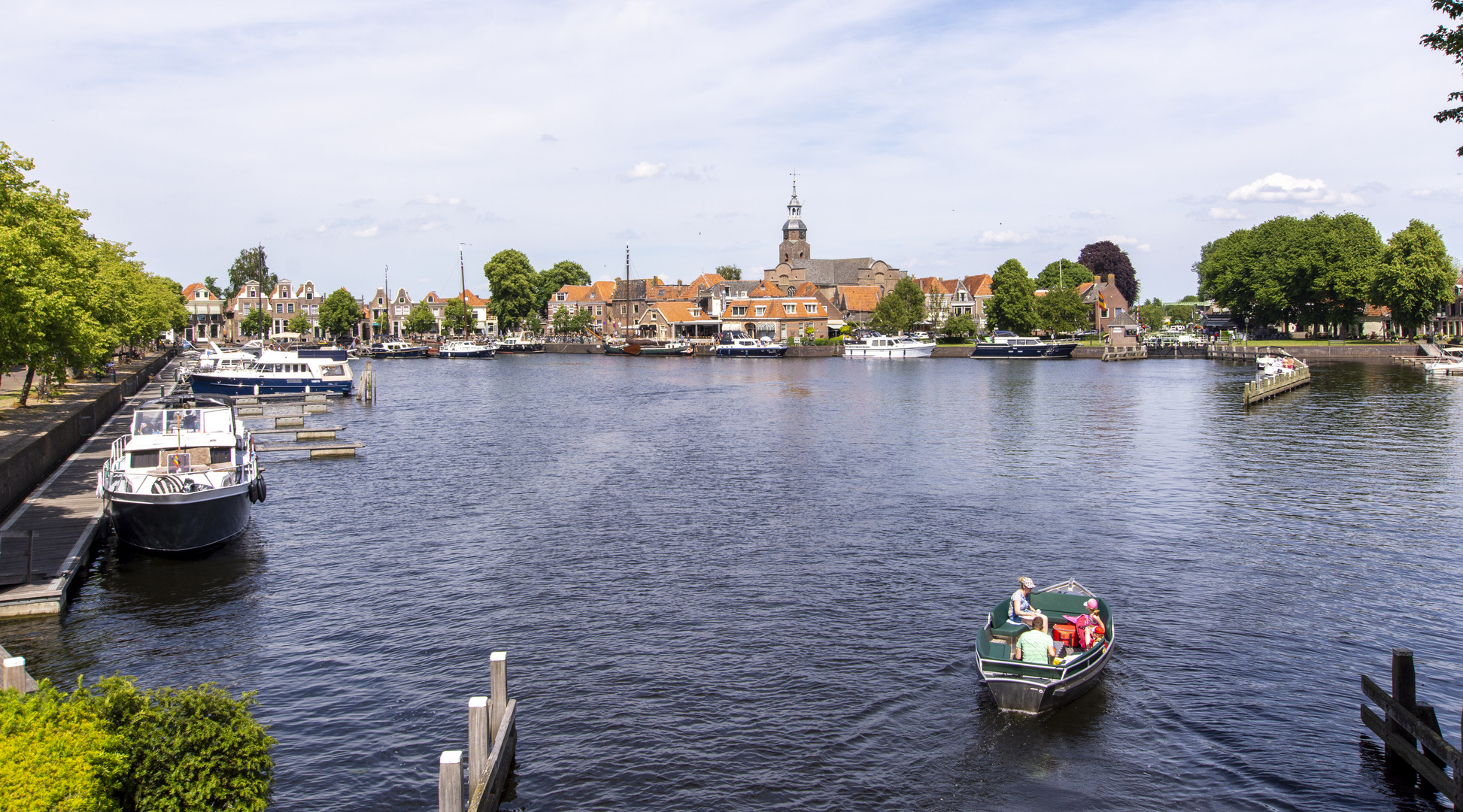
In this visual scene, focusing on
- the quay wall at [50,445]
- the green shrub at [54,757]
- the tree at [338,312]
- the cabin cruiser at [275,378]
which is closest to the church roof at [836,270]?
the tree at [338,312]

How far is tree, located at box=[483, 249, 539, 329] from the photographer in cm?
17562

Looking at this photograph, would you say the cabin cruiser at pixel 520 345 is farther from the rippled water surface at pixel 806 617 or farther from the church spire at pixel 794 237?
the rippled water surface at pixel 806 617

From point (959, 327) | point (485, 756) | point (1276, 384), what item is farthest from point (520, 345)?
point (485, 756)

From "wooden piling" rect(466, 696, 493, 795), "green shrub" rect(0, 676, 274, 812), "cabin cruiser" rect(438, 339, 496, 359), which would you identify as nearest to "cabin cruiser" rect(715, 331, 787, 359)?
"cabin cruiser" rect(438, 339, 496, 359)

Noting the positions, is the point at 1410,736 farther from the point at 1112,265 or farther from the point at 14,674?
the point at 1112,265

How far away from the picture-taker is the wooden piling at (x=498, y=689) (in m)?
14.5

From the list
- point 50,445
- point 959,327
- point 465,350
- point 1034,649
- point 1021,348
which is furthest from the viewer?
point 465,350

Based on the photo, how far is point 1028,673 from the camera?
17969 mm

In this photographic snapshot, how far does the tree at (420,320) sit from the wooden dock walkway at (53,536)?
153 metres

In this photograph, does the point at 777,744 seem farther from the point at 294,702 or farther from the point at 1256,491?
the point at 1256,491

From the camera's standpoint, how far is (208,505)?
27531 mm

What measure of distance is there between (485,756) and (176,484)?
1904 cm

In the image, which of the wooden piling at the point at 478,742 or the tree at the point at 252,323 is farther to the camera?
the tree at the point at 252,323

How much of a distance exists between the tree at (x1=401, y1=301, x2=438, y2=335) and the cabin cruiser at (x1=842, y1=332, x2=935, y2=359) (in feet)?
300
